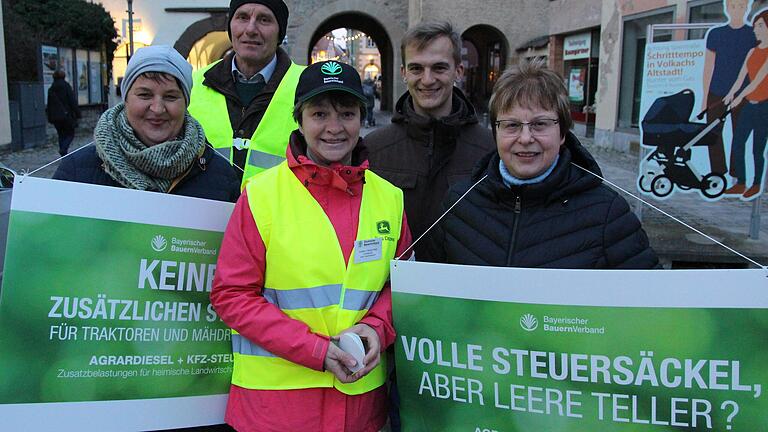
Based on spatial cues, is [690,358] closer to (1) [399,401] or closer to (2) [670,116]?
(1) [399,401]

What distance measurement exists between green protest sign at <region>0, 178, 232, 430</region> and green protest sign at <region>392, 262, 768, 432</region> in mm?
743

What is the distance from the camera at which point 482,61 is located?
37875 millimetres

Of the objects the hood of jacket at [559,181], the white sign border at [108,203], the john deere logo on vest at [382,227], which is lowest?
the john deere logo on vest at [382,227]

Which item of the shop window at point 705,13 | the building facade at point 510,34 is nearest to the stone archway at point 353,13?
the building facade at point 510,34

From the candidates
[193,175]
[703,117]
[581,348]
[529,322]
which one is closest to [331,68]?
[193,175]

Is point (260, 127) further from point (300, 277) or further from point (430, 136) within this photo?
point (300, 277)

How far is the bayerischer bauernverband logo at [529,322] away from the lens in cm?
217

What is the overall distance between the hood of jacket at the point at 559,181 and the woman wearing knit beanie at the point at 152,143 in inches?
40.8

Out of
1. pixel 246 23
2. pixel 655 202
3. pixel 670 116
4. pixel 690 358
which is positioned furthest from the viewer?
pixel 655 202

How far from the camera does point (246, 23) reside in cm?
341

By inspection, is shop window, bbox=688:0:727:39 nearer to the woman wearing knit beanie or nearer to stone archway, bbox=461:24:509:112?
the woman wearing knit beanie

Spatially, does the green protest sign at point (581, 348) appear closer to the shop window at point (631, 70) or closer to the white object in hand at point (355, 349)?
A: the white object in hand at point (355, 349)

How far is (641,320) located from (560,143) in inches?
27.7

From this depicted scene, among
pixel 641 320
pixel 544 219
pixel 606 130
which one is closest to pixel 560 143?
pixel 544 219
